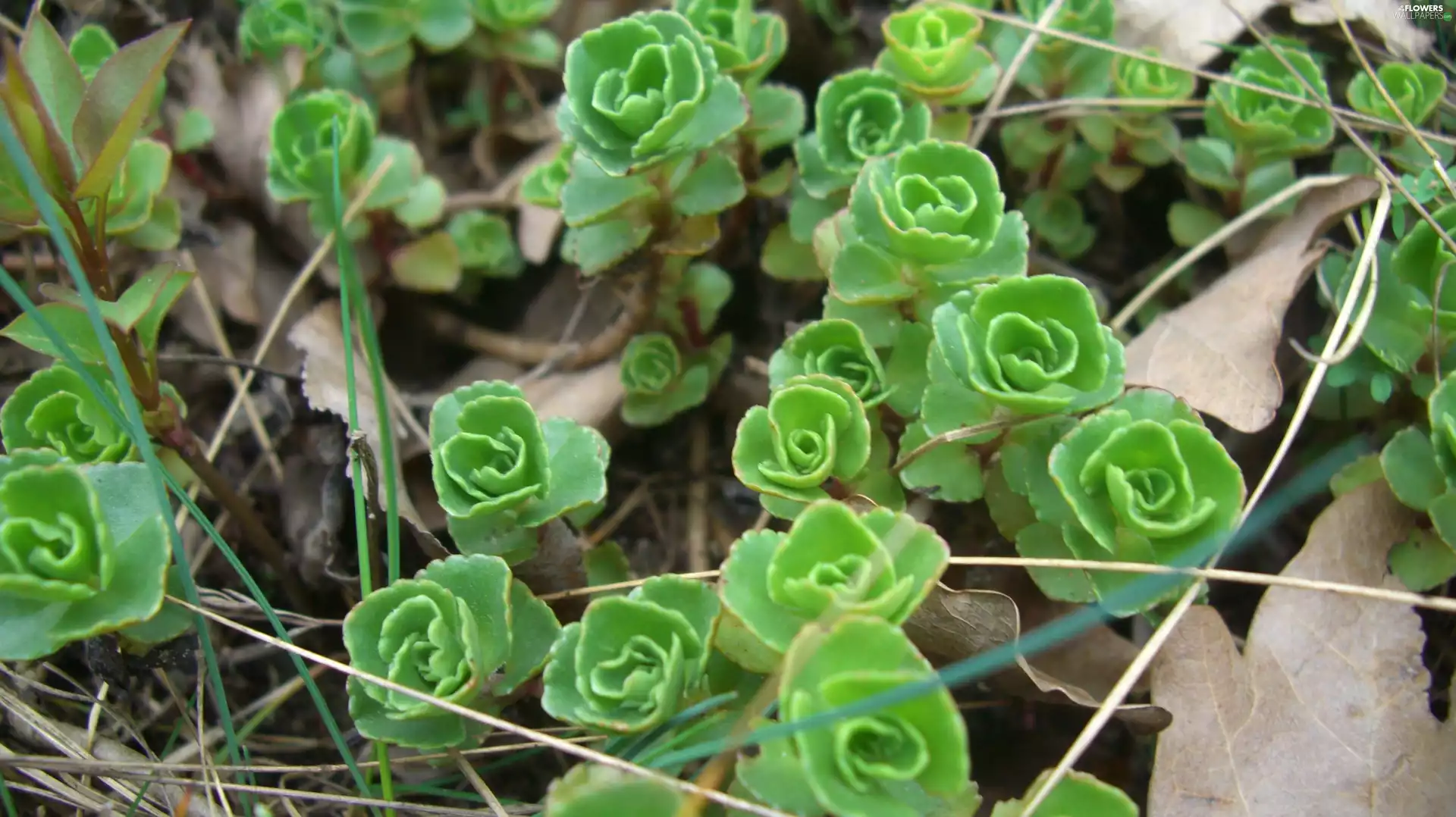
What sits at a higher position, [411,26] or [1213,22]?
[1213,22]

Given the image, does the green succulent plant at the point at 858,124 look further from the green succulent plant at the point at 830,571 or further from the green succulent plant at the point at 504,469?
the green succulent plant at the point at 830,571

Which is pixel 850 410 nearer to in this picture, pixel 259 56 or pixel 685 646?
pixel 685 646

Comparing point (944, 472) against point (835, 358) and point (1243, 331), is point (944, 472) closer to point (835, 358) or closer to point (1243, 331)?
point (835, 358)

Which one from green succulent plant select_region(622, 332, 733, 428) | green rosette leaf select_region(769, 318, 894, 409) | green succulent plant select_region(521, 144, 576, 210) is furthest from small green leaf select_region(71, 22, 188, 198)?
green rosette leaf select_region(769, 318, 894, 409)

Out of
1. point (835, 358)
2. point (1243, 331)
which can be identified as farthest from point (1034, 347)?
point (1243, 331)

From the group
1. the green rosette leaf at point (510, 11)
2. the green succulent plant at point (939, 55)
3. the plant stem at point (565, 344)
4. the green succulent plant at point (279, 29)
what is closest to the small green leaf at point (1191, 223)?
the green succulent plant at point (939, 55)

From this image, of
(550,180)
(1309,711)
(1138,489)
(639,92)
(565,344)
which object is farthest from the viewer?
(565,344)
